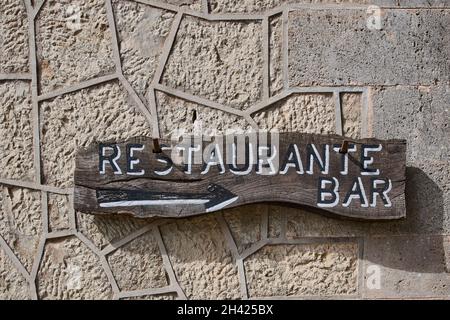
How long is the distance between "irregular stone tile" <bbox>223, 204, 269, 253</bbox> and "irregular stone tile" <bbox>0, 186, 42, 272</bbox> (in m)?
0.84

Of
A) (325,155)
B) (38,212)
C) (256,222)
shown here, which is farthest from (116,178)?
(325,155)

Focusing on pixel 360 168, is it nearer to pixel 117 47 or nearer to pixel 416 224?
pixel 416 224

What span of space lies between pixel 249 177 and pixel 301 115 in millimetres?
381

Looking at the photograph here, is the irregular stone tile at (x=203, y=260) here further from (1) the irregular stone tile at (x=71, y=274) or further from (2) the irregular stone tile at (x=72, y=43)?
(2) the irregular stone tile at (x=72, y=43)

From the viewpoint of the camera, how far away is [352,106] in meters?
3.40

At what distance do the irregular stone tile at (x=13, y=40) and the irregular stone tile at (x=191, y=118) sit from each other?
0.64 meters

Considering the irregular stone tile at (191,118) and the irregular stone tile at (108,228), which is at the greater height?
the irregular stone tile at (191,118)

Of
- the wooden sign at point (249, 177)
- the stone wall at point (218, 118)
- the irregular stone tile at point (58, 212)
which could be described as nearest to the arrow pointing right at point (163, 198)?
the wooden sign at point (249, 177)

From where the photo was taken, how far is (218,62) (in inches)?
135

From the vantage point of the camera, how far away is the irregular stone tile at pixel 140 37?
3.42 metres

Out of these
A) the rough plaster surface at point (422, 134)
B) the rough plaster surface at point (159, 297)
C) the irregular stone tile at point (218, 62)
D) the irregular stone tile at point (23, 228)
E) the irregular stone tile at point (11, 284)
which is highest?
the irregular stone tile at point (218, 62)

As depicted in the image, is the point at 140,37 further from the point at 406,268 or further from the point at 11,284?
the point at 406,268

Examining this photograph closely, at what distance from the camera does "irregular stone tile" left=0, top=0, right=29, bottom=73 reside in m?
3.44

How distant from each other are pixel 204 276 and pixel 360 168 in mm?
821
